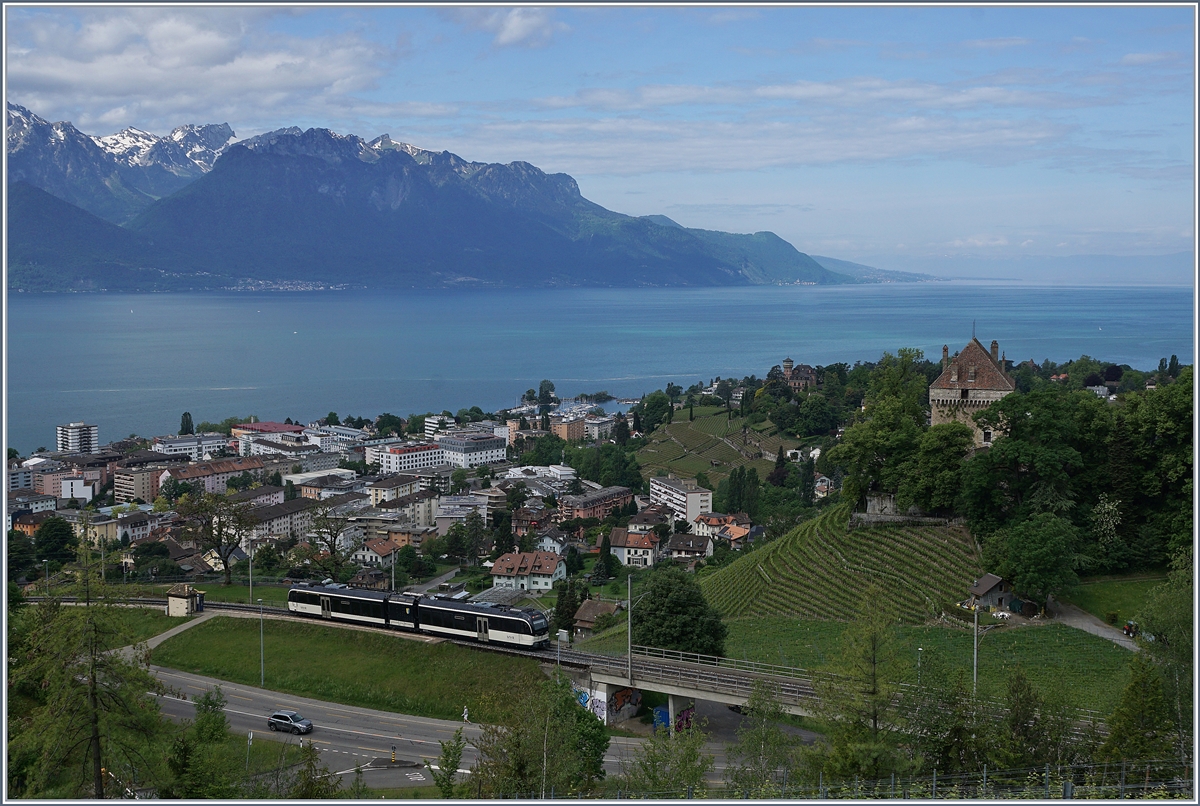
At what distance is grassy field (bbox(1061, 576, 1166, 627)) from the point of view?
85.4 feet

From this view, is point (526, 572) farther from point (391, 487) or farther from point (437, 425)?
point (437, 425)

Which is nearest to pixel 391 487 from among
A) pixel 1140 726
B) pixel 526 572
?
pixel 526 572

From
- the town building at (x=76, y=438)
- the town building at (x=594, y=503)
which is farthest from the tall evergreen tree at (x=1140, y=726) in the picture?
the town building at (x=76, y=438)

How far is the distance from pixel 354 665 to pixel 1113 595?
1998cm

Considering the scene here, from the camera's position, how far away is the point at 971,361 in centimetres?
3447

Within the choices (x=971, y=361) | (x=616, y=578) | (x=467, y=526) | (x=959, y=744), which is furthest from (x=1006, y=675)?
(x=467, y=526)

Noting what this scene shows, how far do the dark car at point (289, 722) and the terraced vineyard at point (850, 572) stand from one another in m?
12.4

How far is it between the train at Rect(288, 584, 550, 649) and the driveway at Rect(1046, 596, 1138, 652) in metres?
13.0

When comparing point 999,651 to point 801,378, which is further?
point 801,378

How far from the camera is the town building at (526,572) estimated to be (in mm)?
46266

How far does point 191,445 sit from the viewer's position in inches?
3632

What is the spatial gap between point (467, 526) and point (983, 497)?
32.1m

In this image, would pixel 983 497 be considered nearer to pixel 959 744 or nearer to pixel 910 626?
pixel 910 626

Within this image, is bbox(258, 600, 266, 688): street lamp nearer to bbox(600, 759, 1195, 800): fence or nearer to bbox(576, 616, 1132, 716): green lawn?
bbox(576, 616, 1132, 716): green lawn
